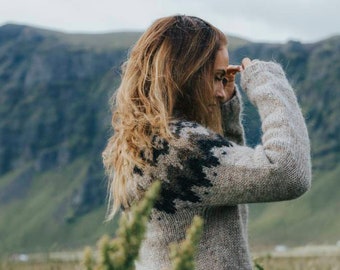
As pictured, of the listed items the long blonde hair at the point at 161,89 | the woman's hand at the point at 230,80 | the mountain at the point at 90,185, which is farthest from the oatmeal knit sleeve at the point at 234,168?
the mountain at the point at 90,185

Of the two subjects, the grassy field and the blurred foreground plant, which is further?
the grassy field

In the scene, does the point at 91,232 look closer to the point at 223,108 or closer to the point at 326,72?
the point at 326,72

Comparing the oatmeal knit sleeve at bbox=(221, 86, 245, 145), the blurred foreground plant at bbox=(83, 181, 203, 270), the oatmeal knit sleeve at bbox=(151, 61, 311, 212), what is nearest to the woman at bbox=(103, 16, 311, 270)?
the oatmeal knit sleeve at bbox=(151, 61, 311, 212)

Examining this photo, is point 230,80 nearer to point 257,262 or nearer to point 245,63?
point 245,63

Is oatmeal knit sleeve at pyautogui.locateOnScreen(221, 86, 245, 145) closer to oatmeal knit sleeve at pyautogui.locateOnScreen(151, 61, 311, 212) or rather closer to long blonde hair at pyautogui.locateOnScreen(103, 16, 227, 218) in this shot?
long blonde hair at pyautogui.locateOnScreen(103, 16, 227, 218)

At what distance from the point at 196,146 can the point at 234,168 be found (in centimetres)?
19

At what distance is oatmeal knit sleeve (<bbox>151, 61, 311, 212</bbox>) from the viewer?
3.80 metres

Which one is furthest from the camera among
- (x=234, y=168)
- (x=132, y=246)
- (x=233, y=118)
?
(x=233, y=118)

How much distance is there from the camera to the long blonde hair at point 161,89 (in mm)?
3941

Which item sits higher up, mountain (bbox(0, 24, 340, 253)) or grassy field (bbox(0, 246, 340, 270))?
grassy field (bbox(0, 246, 340, 270))

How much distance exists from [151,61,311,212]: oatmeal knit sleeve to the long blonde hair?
0.41 ft

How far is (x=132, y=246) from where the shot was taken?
191 cm

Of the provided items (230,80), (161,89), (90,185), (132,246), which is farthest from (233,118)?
(90,185)

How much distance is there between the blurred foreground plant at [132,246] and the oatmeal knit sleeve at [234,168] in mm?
→ 1903
